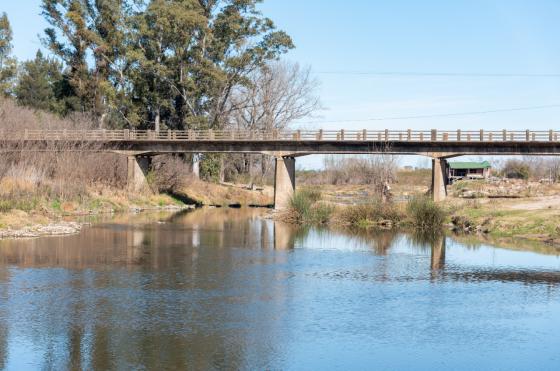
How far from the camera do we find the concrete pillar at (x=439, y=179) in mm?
64188

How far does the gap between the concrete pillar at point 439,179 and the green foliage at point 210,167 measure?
3113 centimetres

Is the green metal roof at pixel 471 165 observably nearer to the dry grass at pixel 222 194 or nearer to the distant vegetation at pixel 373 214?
the dry grass at pixel 222 194

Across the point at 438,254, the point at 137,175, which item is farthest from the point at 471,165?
the point at 438,254

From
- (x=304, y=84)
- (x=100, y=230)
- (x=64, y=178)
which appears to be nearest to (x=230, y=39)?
(x=304, y=84)

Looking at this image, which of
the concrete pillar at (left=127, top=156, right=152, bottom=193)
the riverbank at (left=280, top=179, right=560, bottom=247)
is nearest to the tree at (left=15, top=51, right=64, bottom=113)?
the concrete pillar at (left=127, top=156, right=152, bottom=193)

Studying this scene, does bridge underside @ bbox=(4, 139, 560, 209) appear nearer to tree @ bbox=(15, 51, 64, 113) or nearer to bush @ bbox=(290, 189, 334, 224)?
bush @ bbox=(290, 189, 334, 224)

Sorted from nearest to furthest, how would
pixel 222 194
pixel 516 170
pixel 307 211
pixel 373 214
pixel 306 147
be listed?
pixel 373 214
pixel 307 211
pixel 306 147
pixel 222 194
pixel 516 170

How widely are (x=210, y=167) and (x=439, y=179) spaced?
3206 centimetres

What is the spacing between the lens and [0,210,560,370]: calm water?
56.7ft

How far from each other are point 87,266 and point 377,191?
93.7ft

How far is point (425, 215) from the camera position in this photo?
48.9 metres

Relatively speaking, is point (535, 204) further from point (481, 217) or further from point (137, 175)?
point (137, 175)

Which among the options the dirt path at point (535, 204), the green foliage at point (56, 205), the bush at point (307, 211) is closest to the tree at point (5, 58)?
the green foliage at point (56, 205)

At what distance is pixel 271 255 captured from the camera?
3450 centimetres
